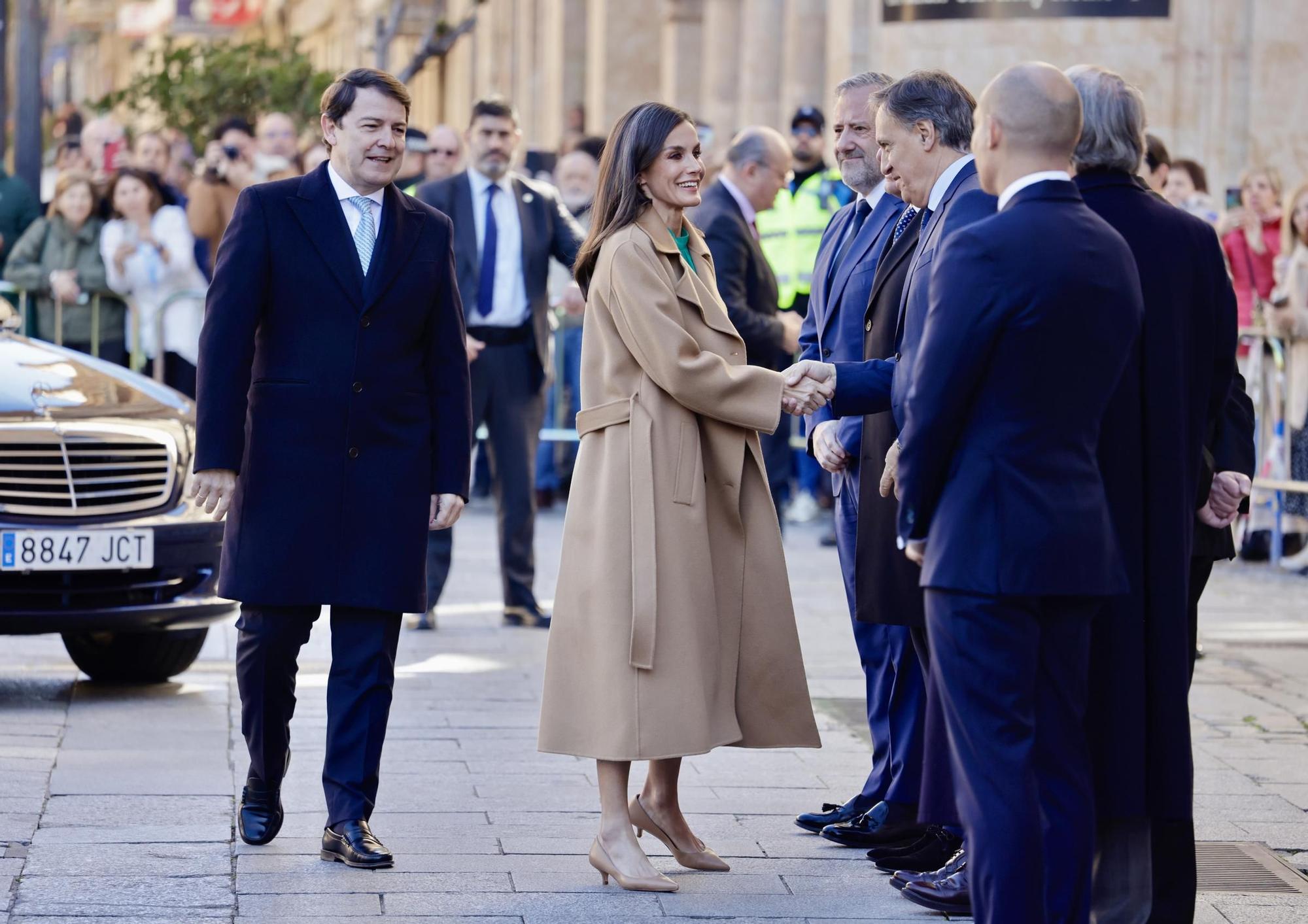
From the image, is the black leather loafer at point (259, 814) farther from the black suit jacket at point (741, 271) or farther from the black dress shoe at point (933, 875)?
the black suit jacket at point (741, 271)

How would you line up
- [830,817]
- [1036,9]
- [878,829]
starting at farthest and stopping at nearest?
→ [1036,9], [830,817], [878,829]

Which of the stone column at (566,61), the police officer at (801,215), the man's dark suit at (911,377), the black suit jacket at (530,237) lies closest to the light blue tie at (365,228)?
the man's dark suit at (911,377)

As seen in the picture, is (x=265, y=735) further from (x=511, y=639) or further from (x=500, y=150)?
(x=500, y=150)

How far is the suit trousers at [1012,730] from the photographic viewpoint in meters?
4.52

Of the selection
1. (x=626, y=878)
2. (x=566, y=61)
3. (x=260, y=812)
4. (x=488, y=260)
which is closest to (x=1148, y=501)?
(x=626, y=878)

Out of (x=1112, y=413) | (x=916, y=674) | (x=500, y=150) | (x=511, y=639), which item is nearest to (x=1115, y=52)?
(x=500, y=150)

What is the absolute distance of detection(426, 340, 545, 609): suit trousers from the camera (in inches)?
402

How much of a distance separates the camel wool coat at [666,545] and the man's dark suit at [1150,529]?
3.24ft

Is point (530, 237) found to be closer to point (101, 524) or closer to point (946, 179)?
point (101, 524)

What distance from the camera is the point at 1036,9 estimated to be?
14375 millimetres

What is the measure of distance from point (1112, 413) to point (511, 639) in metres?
5.30

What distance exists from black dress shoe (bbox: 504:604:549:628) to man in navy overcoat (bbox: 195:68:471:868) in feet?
13.6

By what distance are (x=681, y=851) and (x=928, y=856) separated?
646 millimetres

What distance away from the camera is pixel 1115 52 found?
14.6 meters
